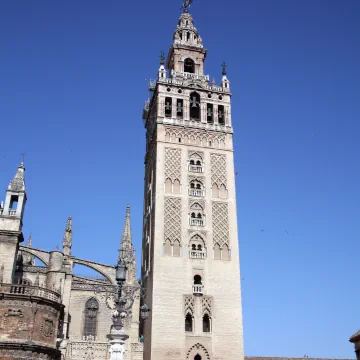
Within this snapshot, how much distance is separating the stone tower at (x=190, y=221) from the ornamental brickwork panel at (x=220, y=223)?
71mm

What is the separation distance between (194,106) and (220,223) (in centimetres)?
1046

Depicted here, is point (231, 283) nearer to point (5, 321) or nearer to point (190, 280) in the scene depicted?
point (190, 280)

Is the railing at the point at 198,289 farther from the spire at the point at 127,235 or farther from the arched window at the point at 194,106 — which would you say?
the arched window at the point at 194,106

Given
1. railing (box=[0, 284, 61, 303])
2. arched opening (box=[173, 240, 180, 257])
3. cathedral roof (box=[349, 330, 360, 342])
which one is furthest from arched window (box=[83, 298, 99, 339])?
cathedral roof (box=[349, 330, 360, 342])

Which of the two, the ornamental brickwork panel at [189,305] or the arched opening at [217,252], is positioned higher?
the arched opening at [217,252]

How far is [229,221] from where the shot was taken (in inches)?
1371

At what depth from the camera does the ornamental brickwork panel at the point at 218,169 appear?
36.2 metres

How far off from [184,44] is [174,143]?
11.1 m

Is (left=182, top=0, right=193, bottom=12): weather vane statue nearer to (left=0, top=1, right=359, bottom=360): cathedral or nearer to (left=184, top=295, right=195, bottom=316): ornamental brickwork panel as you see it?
(left=0, top=1, right=359, bottom=360): cathedral

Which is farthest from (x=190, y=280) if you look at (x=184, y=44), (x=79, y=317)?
(x=184, y=44)

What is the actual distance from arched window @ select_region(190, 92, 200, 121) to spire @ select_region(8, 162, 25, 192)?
1405 centimetres

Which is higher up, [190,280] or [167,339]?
[190,280]

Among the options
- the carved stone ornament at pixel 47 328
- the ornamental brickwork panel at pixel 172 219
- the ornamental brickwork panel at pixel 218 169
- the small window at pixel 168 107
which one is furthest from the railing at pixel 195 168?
the carved stone ornament at pixel 47 328

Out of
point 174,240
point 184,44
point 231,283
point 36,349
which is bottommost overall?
point 36,349
